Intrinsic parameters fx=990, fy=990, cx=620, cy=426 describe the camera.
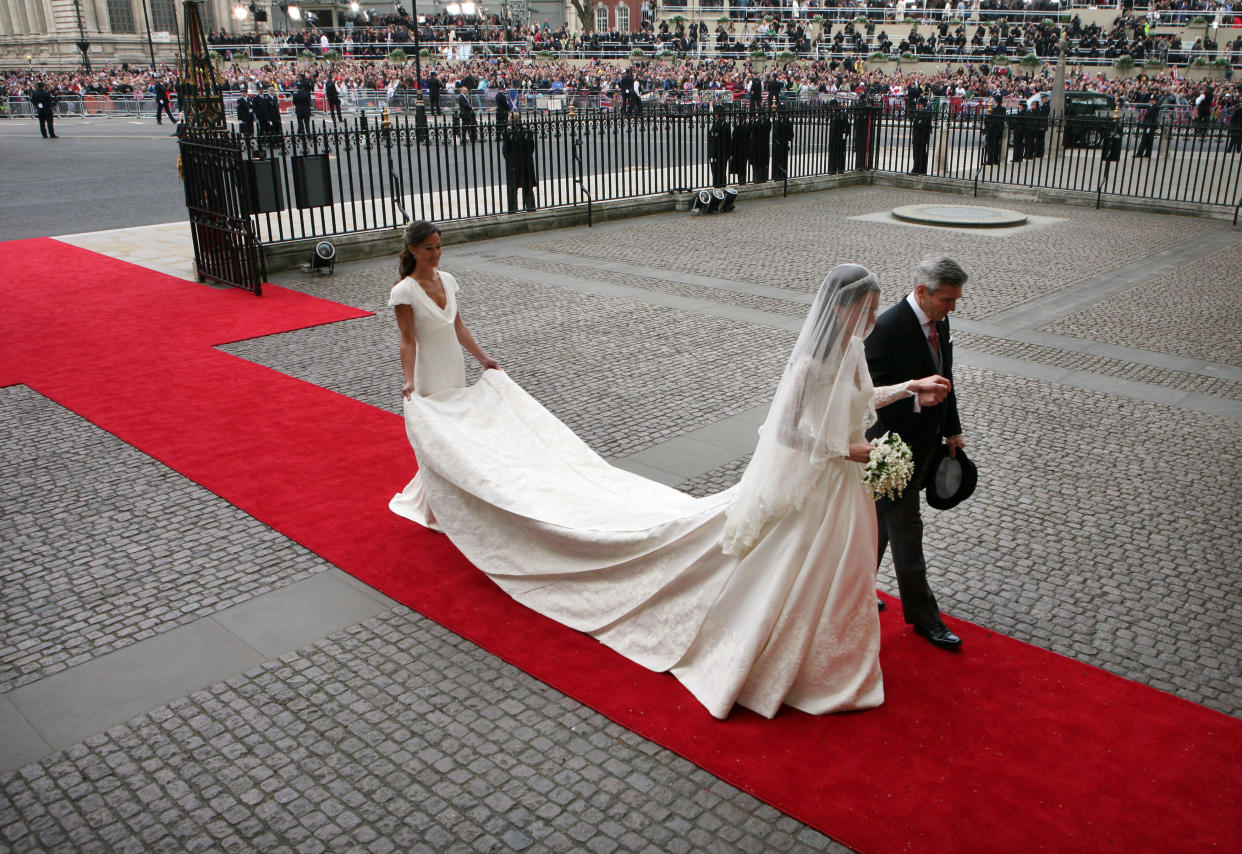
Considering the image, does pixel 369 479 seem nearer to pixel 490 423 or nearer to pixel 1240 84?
pixel 490 423

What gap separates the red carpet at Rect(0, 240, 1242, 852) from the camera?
3582 millimetres

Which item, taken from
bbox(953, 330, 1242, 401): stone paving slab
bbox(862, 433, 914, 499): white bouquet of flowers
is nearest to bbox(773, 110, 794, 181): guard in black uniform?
bbox(953, 330, 1242, 401): stone paving slab

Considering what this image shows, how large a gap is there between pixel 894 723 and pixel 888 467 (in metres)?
1.10

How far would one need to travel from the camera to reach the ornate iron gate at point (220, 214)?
36.9 ft

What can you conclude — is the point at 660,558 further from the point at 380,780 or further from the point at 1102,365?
the point at 1102,365

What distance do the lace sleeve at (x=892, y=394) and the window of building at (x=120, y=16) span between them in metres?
71.5

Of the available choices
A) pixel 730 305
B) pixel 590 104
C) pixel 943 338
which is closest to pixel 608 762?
pixel 943 338

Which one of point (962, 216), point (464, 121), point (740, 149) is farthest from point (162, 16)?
point (962, 216)

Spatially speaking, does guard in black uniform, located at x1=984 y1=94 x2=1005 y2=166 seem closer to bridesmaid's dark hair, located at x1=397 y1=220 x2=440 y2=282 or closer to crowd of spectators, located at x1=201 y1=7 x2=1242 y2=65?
bridesmaid's dark hair, located at x1=397 y1=220 x2=440 y2=282

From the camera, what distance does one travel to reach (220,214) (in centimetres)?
1159

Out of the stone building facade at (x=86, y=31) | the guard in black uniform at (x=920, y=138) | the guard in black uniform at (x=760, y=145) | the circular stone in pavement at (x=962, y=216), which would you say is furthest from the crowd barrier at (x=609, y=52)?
the circular stone in pavement at (x=962, y=216)

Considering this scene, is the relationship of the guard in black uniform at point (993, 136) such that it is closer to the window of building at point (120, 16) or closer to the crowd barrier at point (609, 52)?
the crowd barrier at point (609, 52)

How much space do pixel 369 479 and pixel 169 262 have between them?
834 centimetres

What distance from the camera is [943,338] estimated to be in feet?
14.6
